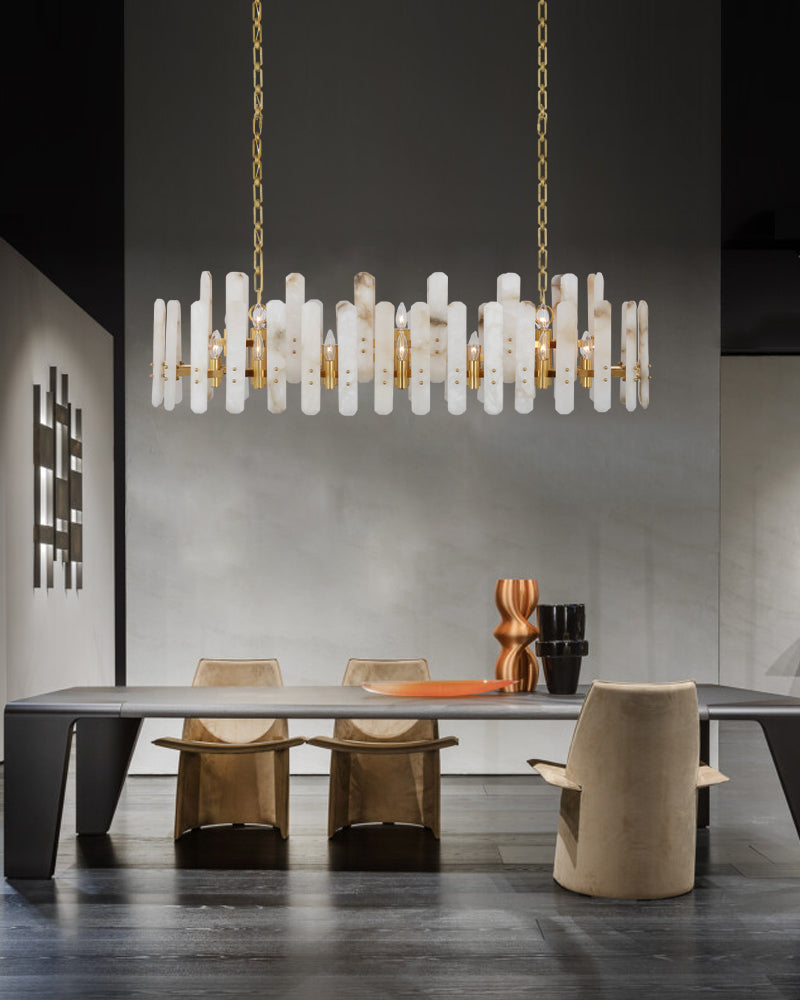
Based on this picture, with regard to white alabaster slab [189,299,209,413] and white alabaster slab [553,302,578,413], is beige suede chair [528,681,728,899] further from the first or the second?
white alabaster slab [189,299,209,413]

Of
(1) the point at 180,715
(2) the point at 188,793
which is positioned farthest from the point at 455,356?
(2) the point at 188,793

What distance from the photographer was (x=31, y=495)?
20.2 ft

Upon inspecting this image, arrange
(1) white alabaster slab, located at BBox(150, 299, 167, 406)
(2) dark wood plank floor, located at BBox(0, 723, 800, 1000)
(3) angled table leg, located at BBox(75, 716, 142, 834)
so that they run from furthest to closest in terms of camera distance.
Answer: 1. (3) angled table leg, located at BBox(75, 716, 142, 834)
2. (1) white alabaster slab, located at BBox(150, 299, 167, 406)
3. (2) dark wood plank floor, located at BBox(0, 723, 800, 1000)

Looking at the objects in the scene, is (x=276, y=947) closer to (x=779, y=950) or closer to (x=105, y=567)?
(x=779, y=950)

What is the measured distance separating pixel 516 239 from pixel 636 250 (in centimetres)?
67

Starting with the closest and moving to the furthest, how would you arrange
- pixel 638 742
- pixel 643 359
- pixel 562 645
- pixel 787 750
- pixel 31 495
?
pixel 638 742, pixel 787 750, pixel 643 359, pixel 562 645, pixel 31 495

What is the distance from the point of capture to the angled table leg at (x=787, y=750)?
11.2 ft

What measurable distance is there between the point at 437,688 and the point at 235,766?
37.8 inches

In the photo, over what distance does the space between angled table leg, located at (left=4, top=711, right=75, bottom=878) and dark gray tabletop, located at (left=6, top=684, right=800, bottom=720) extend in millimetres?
50

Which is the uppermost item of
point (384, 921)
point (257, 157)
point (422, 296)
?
point (257, 157)

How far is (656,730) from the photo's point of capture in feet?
10.8

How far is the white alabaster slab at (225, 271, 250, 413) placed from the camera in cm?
346

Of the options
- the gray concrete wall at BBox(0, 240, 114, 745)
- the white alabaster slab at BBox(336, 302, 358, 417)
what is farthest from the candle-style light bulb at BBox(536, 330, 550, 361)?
the gray concrete wall at BBox(0, 240, 114, 745)

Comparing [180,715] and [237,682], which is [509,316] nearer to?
[180,715]
